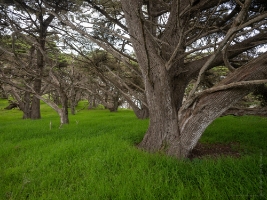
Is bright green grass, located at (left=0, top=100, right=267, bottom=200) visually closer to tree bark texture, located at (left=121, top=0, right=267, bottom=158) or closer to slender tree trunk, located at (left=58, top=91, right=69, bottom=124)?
tree bark texture, located at (left=121, top=0, right=267, bottom=158)

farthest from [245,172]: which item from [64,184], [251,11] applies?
[251,11]

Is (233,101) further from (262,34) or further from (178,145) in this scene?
(262,34)

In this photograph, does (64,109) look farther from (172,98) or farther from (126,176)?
(126,176)

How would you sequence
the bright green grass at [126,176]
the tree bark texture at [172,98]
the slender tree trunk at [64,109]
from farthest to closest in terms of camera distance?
the slender tree trunk at [64,109], the tree bark texture at [172,98], the bright green grass at [126,176]

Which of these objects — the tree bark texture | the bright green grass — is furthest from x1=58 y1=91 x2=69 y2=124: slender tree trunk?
the tree bark texture

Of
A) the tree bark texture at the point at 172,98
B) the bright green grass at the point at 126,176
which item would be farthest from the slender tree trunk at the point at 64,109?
the tree bark texture at the point at 172,98

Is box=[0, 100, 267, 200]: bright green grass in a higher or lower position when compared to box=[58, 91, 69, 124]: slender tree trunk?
lower

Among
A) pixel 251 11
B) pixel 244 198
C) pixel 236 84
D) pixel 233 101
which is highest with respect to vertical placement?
pixel 251 11

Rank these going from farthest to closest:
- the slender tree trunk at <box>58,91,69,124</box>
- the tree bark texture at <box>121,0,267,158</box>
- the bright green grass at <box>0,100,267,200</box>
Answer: the slender tree trunk at <box>58,91,69,124</box> → the tree bark texture at <box>121,0,267,158</box> → the bright green grass at <box>0,100,267,200</box>

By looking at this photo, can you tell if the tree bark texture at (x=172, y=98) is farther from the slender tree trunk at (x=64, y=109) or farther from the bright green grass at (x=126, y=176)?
the slender tree trunk at (x=64, y=109)

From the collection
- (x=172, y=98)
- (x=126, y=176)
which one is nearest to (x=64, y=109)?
(x=172, y=98)

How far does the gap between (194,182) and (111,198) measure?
1043 millimetres

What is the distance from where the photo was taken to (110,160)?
3.00 meters

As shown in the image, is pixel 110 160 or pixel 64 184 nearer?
pixel 64 184
